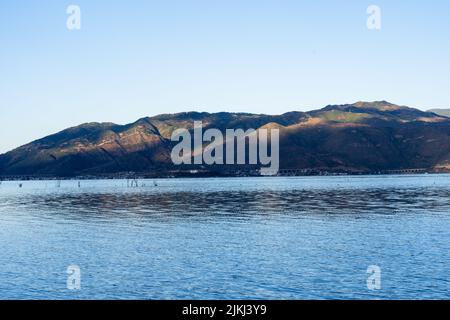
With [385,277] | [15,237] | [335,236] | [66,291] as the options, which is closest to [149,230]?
[15,237]

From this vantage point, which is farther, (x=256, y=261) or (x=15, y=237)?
(x=15, y=237)

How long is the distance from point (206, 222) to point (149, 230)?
44.4 ft

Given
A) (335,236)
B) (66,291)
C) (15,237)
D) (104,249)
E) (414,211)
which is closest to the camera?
(66,291)

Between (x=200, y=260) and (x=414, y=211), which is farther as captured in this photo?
(x=414, y=211)

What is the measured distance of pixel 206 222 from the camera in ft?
319

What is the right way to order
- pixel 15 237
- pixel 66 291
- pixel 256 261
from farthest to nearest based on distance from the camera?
pixel 15 237 → pixel 256 261 → pixel 66 291

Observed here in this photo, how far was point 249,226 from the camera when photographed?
298ft
